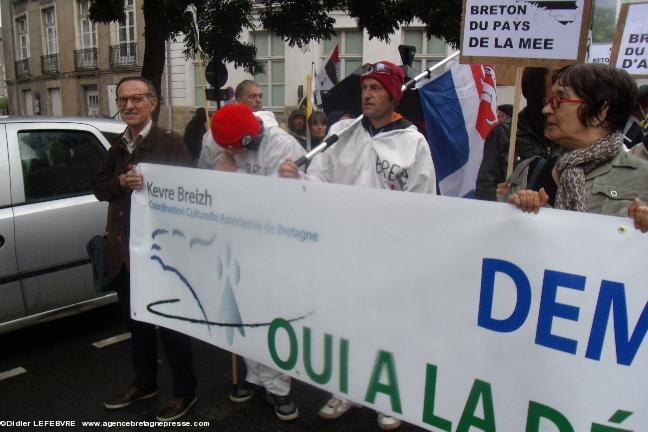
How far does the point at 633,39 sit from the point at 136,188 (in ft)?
12.1

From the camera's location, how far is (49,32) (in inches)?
1092

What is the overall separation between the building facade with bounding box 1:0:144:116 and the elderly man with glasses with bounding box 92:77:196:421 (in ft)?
67.7

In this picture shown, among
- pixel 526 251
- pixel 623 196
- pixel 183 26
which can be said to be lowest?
pixel 526 251

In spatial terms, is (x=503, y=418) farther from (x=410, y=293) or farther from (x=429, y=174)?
(x=429, y=174)

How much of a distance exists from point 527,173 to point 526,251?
57 centimetres

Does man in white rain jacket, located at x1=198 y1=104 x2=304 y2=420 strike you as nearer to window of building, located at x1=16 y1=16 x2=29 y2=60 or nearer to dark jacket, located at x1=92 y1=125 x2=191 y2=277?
dark jacket, located at x1=92 y1=125 x2=191 y2=277

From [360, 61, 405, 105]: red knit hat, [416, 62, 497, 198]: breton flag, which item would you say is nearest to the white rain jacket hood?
[360, 61, 405, 105]: red knit hat

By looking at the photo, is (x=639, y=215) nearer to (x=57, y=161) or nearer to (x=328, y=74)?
(x=57, y=161)

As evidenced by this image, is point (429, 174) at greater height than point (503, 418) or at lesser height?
greater

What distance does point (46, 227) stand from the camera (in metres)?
3.65

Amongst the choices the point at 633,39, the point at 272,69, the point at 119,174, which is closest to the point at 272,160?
the point at 119,174

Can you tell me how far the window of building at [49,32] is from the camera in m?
27.5

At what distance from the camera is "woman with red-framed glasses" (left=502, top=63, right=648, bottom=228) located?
1.83m

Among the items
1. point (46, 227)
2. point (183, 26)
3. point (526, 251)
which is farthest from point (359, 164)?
point (183, 26)
